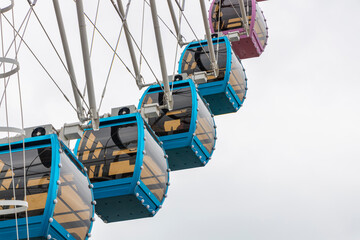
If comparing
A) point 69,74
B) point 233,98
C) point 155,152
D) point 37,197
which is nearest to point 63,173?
point 37,197

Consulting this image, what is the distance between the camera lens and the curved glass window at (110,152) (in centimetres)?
2189

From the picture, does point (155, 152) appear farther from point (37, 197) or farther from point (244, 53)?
point (244, 53)

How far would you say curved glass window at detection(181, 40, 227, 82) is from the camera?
1231 inches

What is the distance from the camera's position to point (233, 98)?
30.6 metres

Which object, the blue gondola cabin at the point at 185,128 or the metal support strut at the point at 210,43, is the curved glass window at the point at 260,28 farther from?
the blue gondola cabin at the point at 185,128

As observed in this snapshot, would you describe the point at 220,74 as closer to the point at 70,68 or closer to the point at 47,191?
the point at 70,68

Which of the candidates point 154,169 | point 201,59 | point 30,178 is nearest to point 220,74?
point 201,59

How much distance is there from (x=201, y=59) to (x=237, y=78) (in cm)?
153

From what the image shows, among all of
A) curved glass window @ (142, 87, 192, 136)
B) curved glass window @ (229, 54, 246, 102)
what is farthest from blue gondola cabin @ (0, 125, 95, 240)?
curved glass window @ (229, 54, 246, 102)

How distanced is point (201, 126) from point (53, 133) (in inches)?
297

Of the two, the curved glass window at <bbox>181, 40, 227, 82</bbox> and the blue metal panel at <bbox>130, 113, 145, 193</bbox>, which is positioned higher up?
the blue metal panel at <bbox>130, 113, 145, 193</bbox>

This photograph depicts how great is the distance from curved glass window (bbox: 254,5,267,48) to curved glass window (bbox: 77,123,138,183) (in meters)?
15.5

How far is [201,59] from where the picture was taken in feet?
106

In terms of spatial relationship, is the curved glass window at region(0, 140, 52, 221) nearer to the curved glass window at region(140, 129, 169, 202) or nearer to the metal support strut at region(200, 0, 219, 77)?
the curved glass window at region(140, 129, 169, 202)
